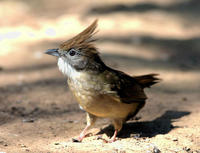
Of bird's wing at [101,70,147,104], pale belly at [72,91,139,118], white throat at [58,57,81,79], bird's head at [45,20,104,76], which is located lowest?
pale belly at [72,91,139,118]

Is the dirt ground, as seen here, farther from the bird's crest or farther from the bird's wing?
the bird's crest

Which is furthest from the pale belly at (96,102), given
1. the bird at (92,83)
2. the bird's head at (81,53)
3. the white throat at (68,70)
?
the bird's head at (81,53)

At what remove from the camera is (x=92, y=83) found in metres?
5.49

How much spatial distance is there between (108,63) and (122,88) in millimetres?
3425

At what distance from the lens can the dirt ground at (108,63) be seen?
5.64 meters

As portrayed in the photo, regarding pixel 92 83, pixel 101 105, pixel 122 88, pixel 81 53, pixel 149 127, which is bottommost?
pixel 149 127

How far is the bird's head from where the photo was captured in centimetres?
563

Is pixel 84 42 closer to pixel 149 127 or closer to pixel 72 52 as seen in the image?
pixel 72 52

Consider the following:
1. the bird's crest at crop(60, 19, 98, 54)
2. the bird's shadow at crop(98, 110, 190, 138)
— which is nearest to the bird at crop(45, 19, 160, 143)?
the bird's crest at crop(60, 19, 98, 54)

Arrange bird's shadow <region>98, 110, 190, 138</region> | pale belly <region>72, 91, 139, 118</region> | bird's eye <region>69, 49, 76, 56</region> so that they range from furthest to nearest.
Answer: bird's shadow <region>98, 110, 190, 138</region> < bird's eye <region>69, 49, 76, 56</region> < pale belly <region>72, 91, 139, 118</region>

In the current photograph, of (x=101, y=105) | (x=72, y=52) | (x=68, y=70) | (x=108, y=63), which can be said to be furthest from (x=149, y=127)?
(x=108, y=63)

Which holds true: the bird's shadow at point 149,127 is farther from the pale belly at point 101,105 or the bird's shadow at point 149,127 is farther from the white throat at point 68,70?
the white throat at point 68,70

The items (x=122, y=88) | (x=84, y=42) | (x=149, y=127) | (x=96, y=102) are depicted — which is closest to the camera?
(x=96, y=102)

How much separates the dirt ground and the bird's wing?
59 centimetres
